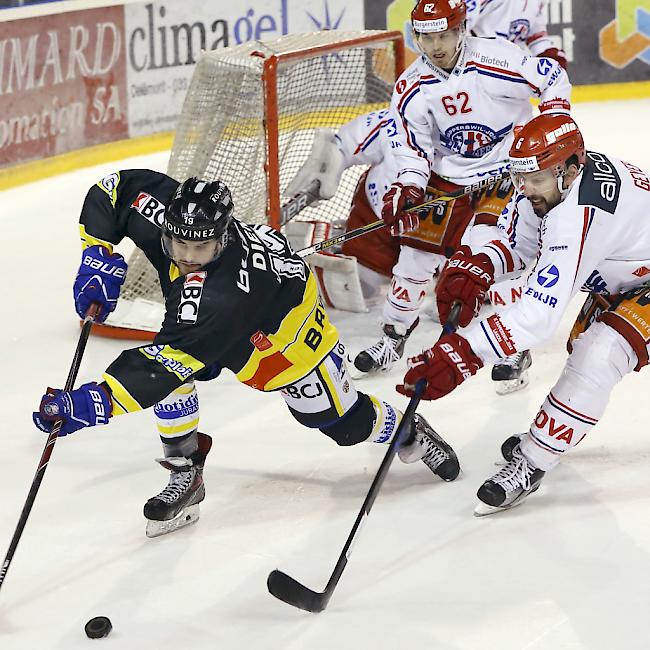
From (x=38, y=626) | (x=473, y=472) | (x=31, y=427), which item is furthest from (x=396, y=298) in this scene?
(x=38, y=626)

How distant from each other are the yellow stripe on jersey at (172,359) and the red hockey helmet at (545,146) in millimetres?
892

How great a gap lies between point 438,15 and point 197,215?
162 cm

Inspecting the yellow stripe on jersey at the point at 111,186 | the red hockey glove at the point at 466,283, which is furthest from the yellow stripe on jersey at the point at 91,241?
the red hockey glove at the point at 466,283

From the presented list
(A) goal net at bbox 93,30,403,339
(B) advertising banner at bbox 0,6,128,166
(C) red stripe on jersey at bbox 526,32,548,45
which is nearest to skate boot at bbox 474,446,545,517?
(A) goal net at bbox 93,30,403,339

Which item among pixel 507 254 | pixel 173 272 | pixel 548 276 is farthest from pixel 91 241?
pixel 548 276

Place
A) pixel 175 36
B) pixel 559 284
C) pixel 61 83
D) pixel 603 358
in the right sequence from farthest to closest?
pixel 175 36
pixel 61 83
pixel 603 358
pixel 559 284

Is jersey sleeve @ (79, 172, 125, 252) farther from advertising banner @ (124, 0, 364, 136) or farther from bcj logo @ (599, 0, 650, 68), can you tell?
bcj logo @ (599, 0, 650, 68)

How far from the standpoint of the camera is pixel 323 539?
10.2 ft

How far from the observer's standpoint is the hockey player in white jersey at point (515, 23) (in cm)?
509

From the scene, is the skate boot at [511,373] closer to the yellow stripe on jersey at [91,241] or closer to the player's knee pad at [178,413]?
the player's knee pad at [178,413]

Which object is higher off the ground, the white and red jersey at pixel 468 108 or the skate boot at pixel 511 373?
the white and red jersey at pixel 468 108

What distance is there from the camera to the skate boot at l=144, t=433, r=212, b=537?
3.14 m

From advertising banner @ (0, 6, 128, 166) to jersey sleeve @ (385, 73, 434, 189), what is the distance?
266 centimetres

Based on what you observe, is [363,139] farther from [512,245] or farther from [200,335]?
[200,335]
